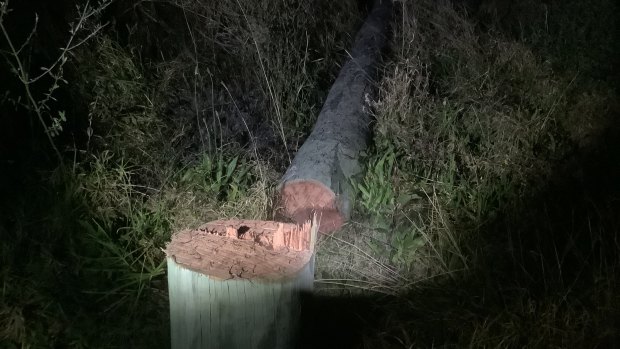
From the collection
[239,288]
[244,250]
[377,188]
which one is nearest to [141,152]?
[377,188]

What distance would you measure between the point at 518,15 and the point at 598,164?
249 centimetres

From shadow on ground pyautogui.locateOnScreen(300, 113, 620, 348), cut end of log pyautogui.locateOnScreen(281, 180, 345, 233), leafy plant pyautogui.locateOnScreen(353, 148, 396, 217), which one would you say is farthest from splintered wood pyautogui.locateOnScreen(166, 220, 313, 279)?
leafy plant pyautogui.locateOnScreen(353, 148, 396, 217)

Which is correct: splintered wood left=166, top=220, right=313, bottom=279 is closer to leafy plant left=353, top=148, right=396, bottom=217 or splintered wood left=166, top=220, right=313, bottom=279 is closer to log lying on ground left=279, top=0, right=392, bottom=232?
log lying on ground left=279, top=0, right=392, bottom=232

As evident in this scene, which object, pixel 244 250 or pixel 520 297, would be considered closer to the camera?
pixel 244 250

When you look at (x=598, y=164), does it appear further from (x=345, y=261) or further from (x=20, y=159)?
(x=20, y=159)

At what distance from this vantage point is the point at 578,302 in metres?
2.65

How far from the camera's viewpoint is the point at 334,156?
377 centimetres

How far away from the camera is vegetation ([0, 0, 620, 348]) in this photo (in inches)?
114

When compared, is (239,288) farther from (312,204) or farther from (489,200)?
(489,200)

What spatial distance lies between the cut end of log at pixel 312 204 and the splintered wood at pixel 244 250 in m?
1.12

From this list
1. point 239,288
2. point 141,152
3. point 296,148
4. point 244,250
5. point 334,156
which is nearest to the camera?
point 239,288

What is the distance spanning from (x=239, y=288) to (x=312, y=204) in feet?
5.22

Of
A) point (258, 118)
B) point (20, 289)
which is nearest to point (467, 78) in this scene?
point (258, 118)

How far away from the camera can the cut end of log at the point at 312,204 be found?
11.6 feet
